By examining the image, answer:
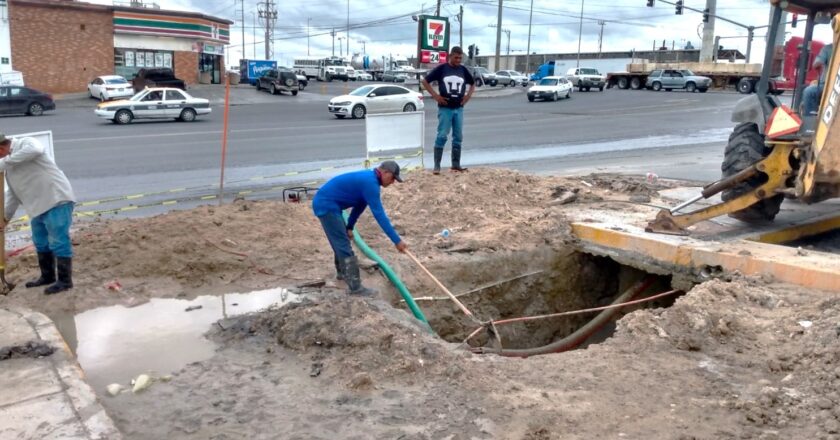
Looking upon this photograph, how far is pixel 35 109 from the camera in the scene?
104 ft

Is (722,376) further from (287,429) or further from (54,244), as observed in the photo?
(54,244)

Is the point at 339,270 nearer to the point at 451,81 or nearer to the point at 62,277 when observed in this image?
the point at 62,277

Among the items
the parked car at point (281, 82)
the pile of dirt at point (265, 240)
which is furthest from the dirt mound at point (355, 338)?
the parked car at point (281, 82)

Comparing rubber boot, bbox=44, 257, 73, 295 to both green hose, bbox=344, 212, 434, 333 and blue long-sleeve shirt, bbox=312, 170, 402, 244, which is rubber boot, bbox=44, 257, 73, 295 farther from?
green hose, bbox=344, 212, 434, 333

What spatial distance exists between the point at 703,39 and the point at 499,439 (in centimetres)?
6905

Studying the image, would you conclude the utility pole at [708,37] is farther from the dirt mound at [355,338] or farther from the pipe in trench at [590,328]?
the dirt mound at [355,338]

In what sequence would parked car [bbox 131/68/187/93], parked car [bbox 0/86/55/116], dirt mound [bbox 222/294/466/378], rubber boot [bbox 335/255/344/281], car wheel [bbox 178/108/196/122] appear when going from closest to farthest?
dirt mound [bbox 222/294/466/378] < rubber boot [bbox 335/255/344/281] < car wheel [bbox 178/108/196/122] < parked car [bbox 0/86/55/116] < parked car [bbox 131/68/187/93]

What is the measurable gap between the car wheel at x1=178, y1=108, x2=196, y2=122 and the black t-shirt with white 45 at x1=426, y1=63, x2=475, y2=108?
64.6ft

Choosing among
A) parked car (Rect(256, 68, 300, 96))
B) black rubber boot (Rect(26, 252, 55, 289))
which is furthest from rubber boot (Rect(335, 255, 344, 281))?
parked car (Rect(256, 68, 300, 96))

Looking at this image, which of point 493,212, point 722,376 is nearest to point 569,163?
point 493,212

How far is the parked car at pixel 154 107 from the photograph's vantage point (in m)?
26.2

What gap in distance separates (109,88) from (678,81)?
38.1 metres

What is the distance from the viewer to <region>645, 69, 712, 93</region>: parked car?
51344 millimetres

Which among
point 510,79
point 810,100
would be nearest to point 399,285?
point 810,100
